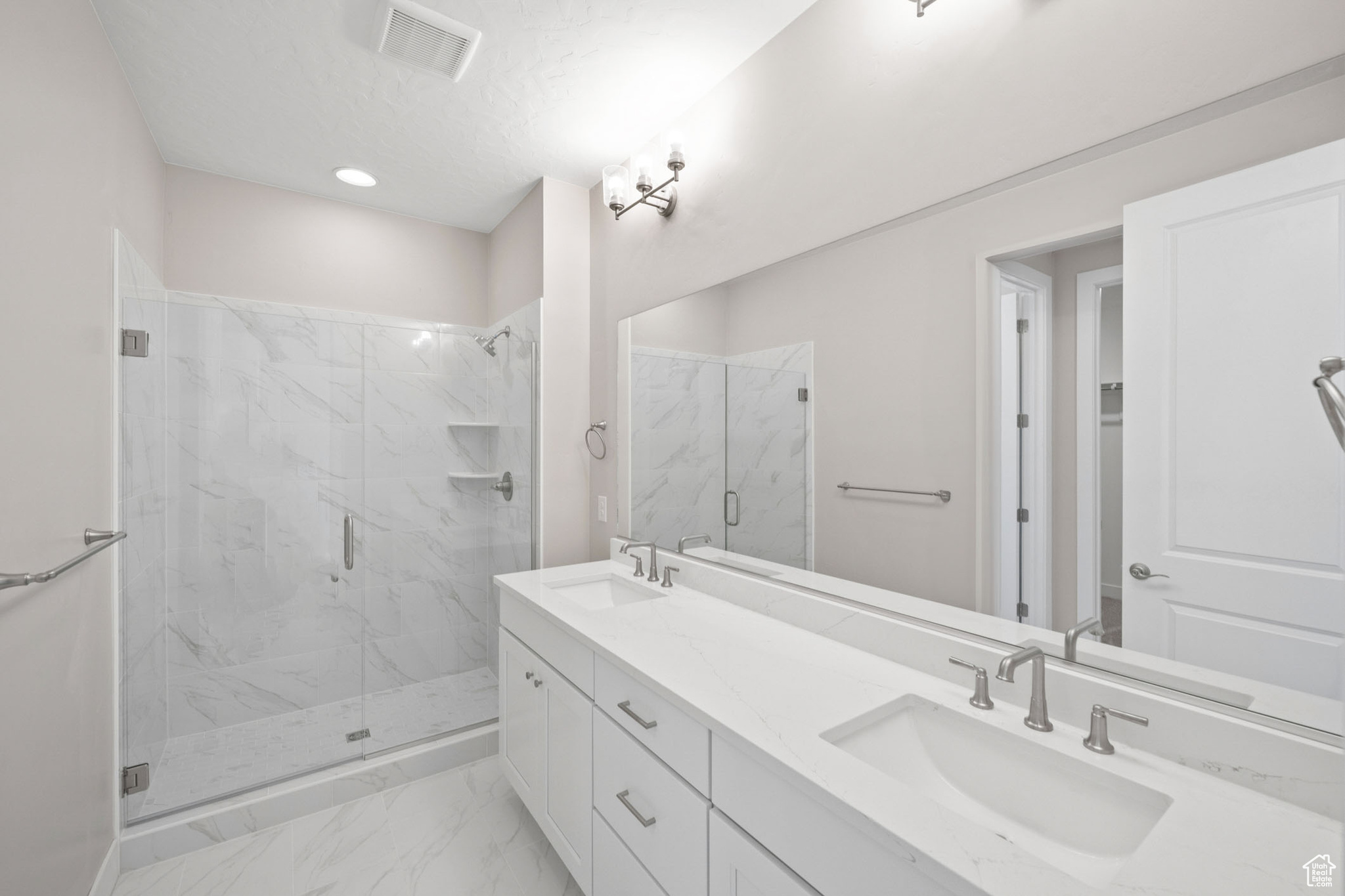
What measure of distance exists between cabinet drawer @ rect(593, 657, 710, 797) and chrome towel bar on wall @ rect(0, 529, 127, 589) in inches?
42.6

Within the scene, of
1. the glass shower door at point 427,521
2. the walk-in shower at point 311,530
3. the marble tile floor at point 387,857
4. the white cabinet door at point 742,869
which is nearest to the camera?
the white cabinet door at point 742,869

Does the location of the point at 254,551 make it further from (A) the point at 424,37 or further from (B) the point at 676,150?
(B) the point at 676,150

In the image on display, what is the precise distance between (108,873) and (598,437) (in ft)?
6.58

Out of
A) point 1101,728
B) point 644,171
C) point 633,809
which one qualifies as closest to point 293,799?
point 633,809

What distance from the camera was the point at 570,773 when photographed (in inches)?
60.1

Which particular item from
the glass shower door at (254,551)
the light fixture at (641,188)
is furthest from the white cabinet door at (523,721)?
the light fixture at (641,188)

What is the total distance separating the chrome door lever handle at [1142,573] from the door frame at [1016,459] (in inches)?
5.2

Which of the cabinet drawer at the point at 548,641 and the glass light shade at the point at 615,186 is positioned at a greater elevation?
the glass light shade at the point at 615,186

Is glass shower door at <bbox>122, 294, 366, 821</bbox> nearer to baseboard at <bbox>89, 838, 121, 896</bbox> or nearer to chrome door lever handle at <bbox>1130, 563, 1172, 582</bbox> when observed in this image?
baseboard at <bbox>89, 838, 121, 896</bbox>

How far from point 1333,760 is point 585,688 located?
129 cm

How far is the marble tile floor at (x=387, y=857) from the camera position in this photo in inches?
66.9

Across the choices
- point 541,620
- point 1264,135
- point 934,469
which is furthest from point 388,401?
point 1264,135

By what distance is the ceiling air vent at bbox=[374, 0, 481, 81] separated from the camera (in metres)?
1.52

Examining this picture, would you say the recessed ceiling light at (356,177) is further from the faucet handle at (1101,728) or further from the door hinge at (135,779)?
the faucet handle at (1101,728)
